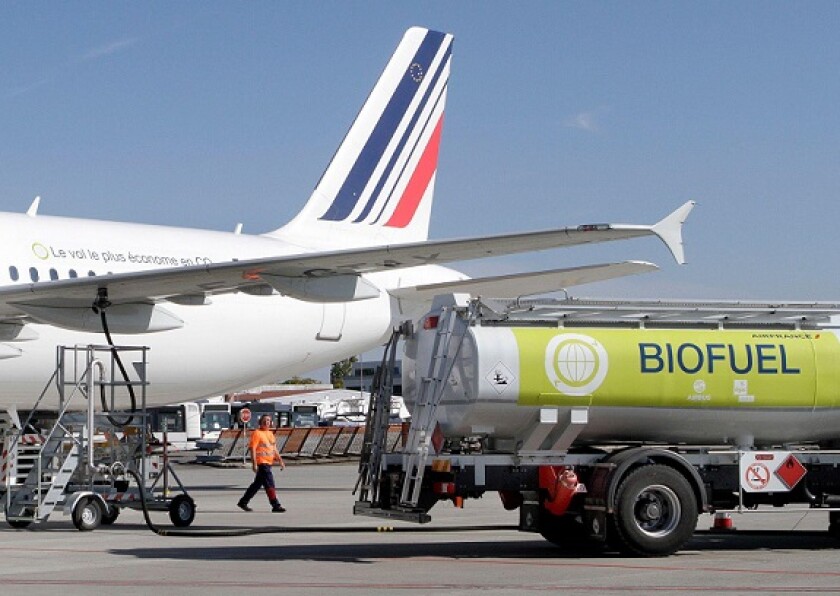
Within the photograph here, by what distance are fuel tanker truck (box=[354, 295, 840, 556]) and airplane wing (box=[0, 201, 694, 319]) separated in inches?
115

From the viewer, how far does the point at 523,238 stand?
18.4 meters

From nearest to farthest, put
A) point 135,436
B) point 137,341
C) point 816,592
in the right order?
point 816,592, point 135,436, point 137,341

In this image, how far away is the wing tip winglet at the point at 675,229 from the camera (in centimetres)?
1517

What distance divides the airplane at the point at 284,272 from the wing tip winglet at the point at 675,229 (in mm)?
15

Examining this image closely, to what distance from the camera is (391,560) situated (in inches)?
559

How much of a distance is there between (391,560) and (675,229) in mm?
4501

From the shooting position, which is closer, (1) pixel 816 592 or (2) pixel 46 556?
(1) pixel 816 592

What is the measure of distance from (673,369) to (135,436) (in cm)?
811

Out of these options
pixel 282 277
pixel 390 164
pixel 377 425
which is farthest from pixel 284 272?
pixel 390 164

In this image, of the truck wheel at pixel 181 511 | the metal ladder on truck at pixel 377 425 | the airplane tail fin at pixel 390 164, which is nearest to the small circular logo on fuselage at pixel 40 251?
the truck wheel at pixel 181 511

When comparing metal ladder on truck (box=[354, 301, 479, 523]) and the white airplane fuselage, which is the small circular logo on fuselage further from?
metal ladder on truck (box=[354, 301, 479, 523])

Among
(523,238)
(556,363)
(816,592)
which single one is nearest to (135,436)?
(523,238)

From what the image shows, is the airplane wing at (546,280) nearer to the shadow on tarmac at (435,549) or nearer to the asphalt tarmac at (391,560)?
the asphalt tarmac at (391,560)

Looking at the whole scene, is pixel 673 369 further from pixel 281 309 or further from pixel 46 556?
pixel 281 309
